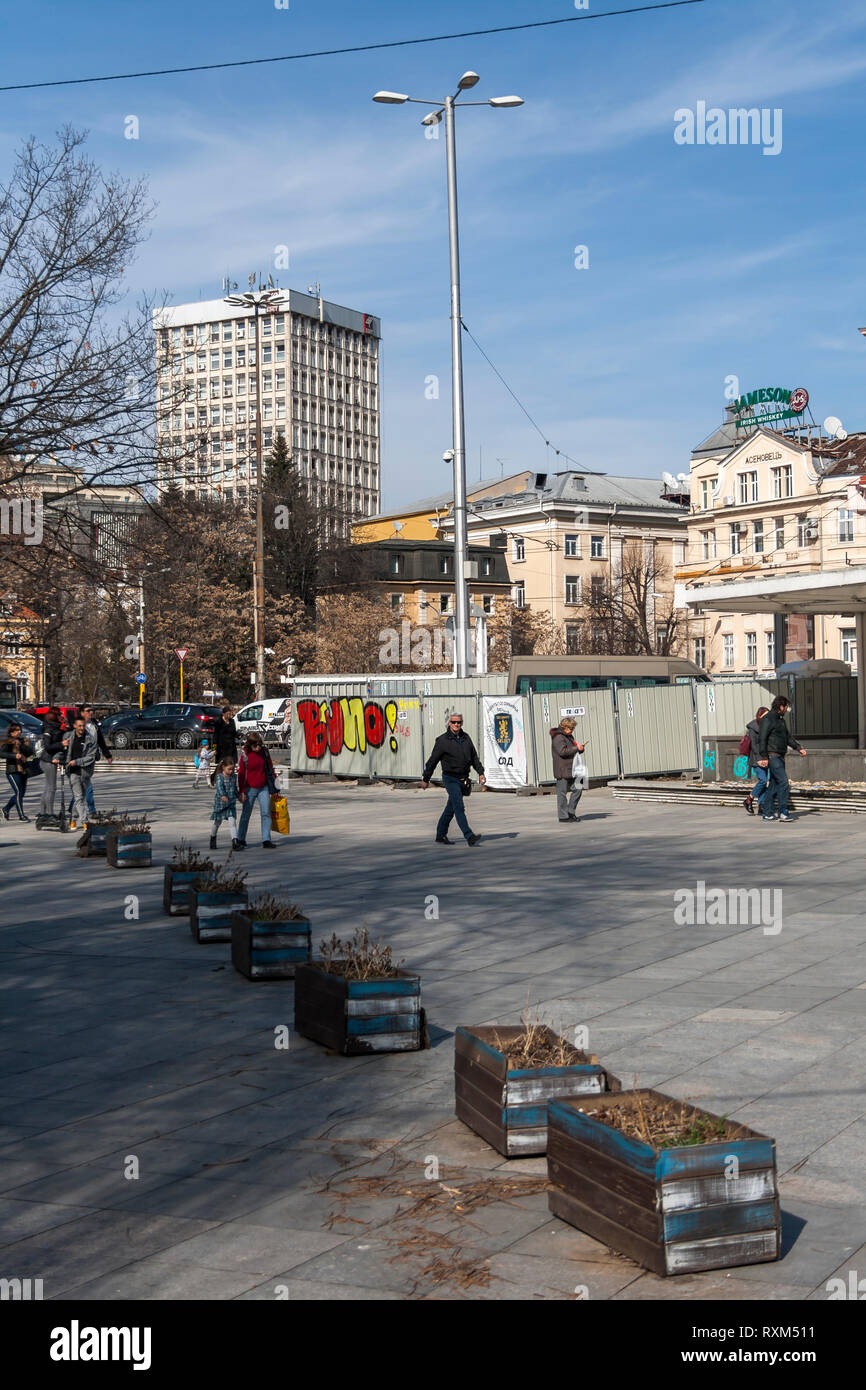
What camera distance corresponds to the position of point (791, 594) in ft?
94.1

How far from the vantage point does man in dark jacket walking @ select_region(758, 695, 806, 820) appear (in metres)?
20.8

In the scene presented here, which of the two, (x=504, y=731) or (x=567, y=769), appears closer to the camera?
(x=567, y=769)

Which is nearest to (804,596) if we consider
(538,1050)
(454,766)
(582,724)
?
(582,724)

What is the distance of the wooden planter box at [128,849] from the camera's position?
657 inches

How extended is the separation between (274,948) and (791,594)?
69.2 feet

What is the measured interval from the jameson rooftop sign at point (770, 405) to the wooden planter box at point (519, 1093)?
75.1 metres

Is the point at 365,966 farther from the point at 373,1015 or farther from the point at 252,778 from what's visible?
the point at 252,778

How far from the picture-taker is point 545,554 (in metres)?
93.1

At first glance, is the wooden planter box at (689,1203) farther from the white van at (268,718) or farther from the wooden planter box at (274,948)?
the white van at (268,718)

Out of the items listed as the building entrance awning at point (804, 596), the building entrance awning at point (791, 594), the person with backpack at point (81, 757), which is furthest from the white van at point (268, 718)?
the person with backpack at point (81, 757)
